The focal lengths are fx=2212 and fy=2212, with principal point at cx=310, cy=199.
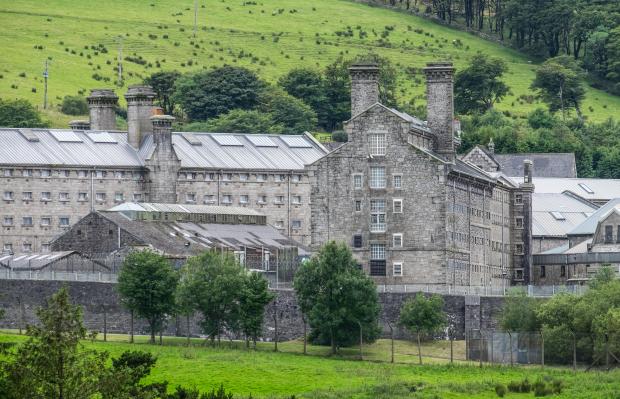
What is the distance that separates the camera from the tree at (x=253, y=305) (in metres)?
128

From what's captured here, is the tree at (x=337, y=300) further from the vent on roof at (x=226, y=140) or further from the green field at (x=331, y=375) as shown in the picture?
the vent on roof at (x=226, y=140)

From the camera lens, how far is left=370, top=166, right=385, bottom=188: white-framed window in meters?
146

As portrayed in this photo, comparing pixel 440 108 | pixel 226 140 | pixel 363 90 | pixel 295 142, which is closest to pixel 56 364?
pixel 440 108

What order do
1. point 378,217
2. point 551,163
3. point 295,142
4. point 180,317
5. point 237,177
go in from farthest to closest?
1. point 551,163
2. point 295,142
3. point 237,177
4. point 378,217
5. point 180,317

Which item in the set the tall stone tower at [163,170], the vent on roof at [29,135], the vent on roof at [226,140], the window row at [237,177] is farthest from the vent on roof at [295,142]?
the vent on roof at [29,135]

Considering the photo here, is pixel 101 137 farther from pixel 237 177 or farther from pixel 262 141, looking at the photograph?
pixel 262 141

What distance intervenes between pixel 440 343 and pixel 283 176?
130ft

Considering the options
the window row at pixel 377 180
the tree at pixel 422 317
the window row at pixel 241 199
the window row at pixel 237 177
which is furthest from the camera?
the window row at pixel 241 199

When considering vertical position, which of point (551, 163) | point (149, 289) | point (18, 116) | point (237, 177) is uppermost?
point (18, 116)

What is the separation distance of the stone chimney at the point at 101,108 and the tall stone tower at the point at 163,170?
1104 centimetres

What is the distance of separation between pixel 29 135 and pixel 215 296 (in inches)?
1580

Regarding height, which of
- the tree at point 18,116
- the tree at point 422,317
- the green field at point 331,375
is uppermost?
the tree at point 18,116

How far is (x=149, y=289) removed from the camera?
423 feet

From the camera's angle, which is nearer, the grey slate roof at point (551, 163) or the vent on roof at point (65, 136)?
the vent on roof at point (65, 136)
